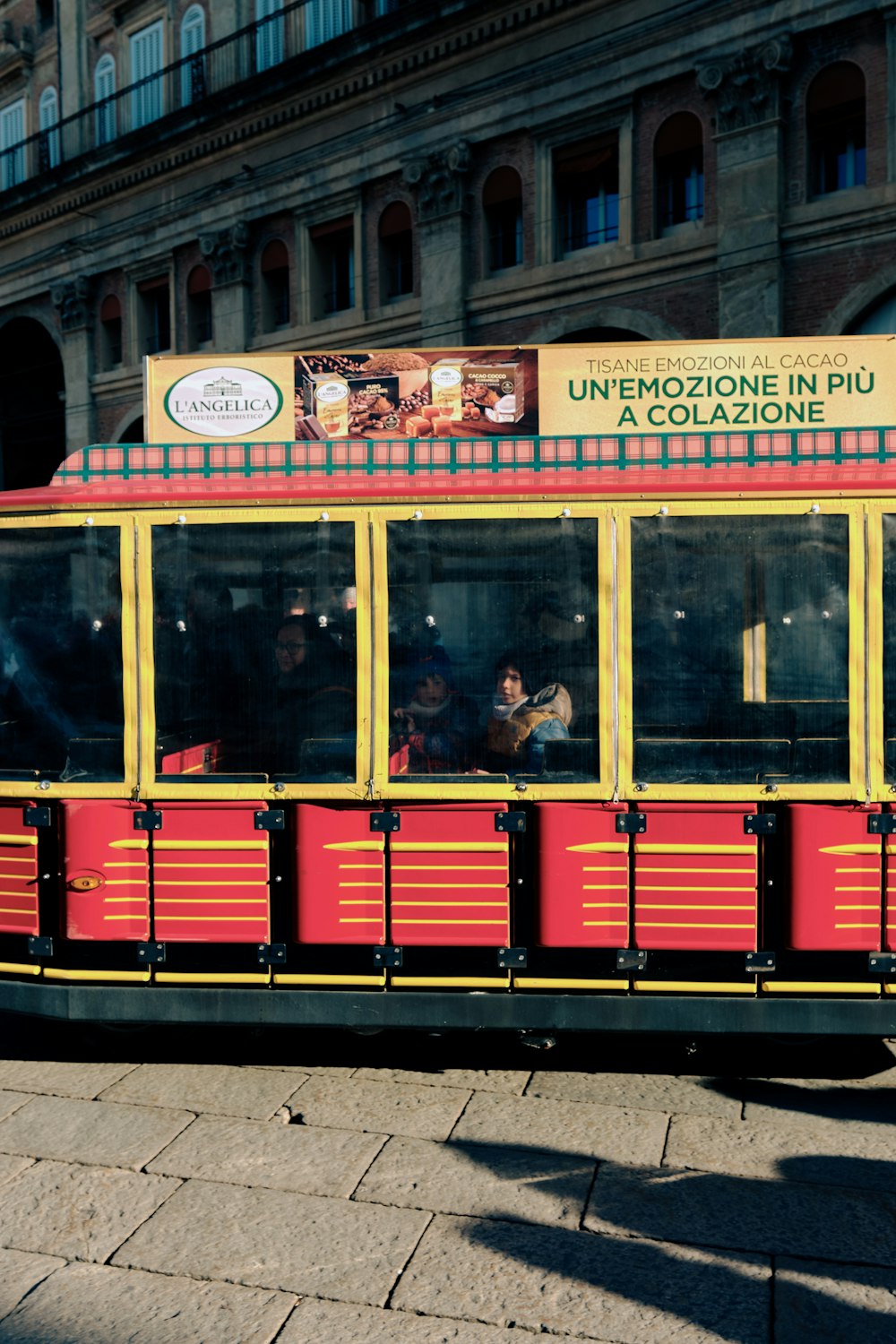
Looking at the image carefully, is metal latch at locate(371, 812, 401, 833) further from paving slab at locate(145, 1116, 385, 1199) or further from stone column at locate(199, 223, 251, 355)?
stone column at locate(199, 223, 251, 355)

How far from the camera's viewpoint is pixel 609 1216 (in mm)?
4227

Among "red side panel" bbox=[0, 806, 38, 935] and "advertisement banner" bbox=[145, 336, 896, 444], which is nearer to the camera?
"red side panel" bbox=[0, 806, 38, 935]

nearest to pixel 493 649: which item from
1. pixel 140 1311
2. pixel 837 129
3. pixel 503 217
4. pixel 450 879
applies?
pixel 450 879

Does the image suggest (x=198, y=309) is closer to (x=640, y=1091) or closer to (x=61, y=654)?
(x=61, y=654)

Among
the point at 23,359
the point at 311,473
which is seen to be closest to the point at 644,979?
the point at 311,473

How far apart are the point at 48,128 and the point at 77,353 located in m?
7.04

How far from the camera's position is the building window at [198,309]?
27203 mm

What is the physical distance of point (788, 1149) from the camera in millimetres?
4809

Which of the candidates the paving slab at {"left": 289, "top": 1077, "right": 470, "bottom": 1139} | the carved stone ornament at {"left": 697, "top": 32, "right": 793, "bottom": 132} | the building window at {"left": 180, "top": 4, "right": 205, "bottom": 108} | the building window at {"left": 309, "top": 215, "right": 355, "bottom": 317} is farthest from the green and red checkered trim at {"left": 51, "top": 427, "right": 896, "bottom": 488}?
the building window at {"left": 180, "top": 4, "right": 205, "bottom": 108}

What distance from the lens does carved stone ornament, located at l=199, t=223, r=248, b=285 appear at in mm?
25781

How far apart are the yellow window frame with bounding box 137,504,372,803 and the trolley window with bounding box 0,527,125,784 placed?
0.12 metres

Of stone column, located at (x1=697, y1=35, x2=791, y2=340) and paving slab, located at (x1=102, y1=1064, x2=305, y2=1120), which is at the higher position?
stone column, located at (x1=697, y1=35, x2=791, y2=340)

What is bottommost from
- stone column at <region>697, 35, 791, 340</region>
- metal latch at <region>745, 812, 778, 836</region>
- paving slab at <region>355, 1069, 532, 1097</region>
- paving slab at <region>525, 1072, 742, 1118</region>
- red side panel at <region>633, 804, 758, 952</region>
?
paving slab at <region>525, 1072, 742, 1118</region>

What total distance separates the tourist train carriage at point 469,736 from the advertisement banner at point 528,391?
2.20 feet
